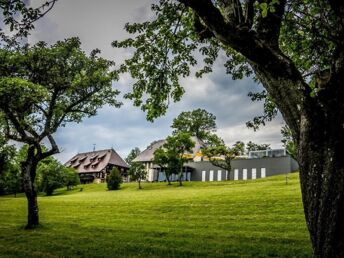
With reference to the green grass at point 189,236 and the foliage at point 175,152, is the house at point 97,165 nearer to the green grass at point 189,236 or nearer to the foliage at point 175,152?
the foliage at point 175,152

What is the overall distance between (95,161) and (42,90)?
82.9 meters

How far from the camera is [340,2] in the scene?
5891 millimetres

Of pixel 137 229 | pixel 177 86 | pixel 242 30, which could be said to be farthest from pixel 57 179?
pixel 242 30

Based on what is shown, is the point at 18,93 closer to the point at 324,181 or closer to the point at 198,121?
the point at 324,181

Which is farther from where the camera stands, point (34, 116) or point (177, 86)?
point (34, 116)

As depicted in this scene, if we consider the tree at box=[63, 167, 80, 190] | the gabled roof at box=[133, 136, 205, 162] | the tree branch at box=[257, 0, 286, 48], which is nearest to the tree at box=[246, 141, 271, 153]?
the gabled roof at box=[133, 136, 205, 162]

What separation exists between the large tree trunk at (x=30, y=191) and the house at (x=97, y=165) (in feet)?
241

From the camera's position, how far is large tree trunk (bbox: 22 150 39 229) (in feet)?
63.2

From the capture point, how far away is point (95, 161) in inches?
3868

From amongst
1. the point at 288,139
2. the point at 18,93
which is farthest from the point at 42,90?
the point at 288,139

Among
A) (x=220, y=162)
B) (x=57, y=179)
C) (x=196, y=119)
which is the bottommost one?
(x=57, y=179)

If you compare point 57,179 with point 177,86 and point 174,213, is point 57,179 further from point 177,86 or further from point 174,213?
point 177,86

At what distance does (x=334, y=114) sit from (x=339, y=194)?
4.58 feet

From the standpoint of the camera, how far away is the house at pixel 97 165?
94.5 meters
